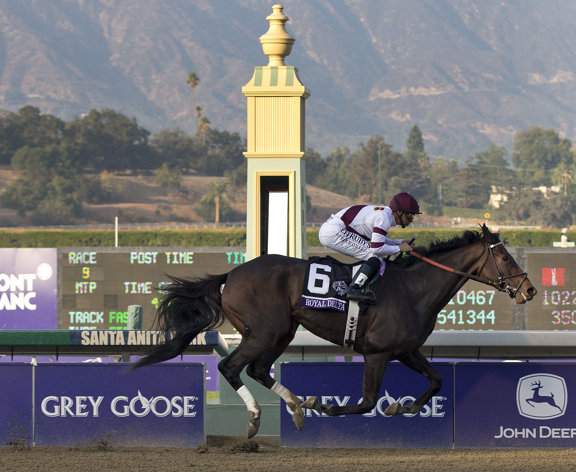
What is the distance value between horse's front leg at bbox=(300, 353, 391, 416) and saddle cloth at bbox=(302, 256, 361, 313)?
507 millimetres

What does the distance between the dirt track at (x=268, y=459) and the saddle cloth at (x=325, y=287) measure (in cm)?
132

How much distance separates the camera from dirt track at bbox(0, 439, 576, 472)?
7746 millimetres

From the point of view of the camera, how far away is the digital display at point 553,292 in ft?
55.5

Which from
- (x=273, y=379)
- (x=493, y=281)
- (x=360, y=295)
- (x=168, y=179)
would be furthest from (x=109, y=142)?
(x=360, y=295)

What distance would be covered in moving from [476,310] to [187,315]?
9.30 m

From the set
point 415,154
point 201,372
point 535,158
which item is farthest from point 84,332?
point 535,158

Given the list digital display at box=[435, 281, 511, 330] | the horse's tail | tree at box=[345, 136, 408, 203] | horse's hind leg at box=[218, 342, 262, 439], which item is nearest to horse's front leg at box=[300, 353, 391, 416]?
horse's hind leg at box=[218, 342, 262, 439]

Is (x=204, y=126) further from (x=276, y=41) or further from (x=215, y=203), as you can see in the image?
(x=276, y=41)

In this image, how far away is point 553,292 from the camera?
669 inches

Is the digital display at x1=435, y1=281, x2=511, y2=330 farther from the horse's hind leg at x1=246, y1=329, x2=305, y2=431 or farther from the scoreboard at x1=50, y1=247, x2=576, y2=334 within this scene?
the horse's hind leg at x1=246, y1=329, x2=305, y2=431

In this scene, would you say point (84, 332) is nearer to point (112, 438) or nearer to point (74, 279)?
point (112, 438)

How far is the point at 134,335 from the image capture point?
938 cm

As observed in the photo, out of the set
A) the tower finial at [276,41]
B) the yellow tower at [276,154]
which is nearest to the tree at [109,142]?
the tower finial at [276,41]

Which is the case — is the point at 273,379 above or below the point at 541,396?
above
